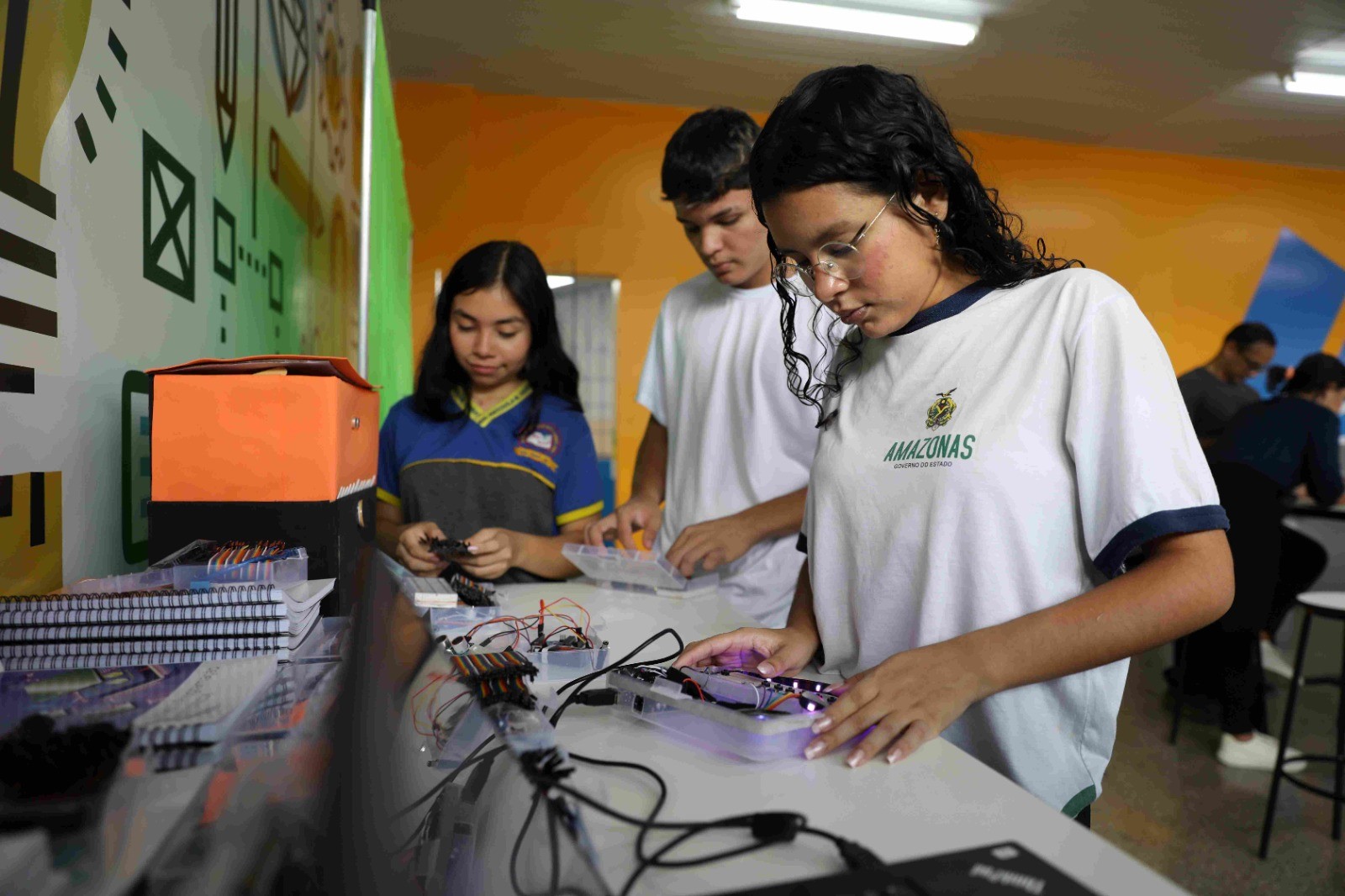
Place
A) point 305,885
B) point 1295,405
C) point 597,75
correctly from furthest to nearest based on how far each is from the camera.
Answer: point 597,75, point 1295,405, point 305,885

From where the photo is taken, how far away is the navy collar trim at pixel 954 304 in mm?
901

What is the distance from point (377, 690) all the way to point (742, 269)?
1.09 m

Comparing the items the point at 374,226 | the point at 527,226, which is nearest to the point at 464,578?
the point at 374,226

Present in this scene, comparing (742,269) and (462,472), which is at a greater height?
(742,269)

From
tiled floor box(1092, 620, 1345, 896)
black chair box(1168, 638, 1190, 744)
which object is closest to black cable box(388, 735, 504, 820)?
tiled floor box(1092, 620, 1345, 896)

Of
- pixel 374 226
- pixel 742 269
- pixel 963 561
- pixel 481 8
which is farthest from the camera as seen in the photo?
pixel 481 8

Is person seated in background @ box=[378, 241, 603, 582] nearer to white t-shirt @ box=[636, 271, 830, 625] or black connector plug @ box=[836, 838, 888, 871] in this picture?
white t-shirt @ box=[636, 271, 830, 625]

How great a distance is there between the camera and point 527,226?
196 inches

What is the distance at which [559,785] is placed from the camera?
1.64ft

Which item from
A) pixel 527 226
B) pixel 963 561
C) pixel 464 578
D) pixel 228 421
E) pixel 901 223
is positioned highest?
pixel 527 226

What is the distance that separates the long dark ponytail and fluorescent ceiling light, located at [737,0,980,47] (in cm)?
308

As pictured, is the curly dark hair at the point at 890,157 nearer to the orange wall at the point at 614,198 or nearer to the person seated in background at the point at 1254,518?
the person seated in background at the point at 1254,518

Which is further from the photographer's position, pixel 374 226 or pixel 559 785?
pixel 374 226

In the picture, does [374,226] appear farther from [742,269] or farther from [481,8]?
[481,8]
